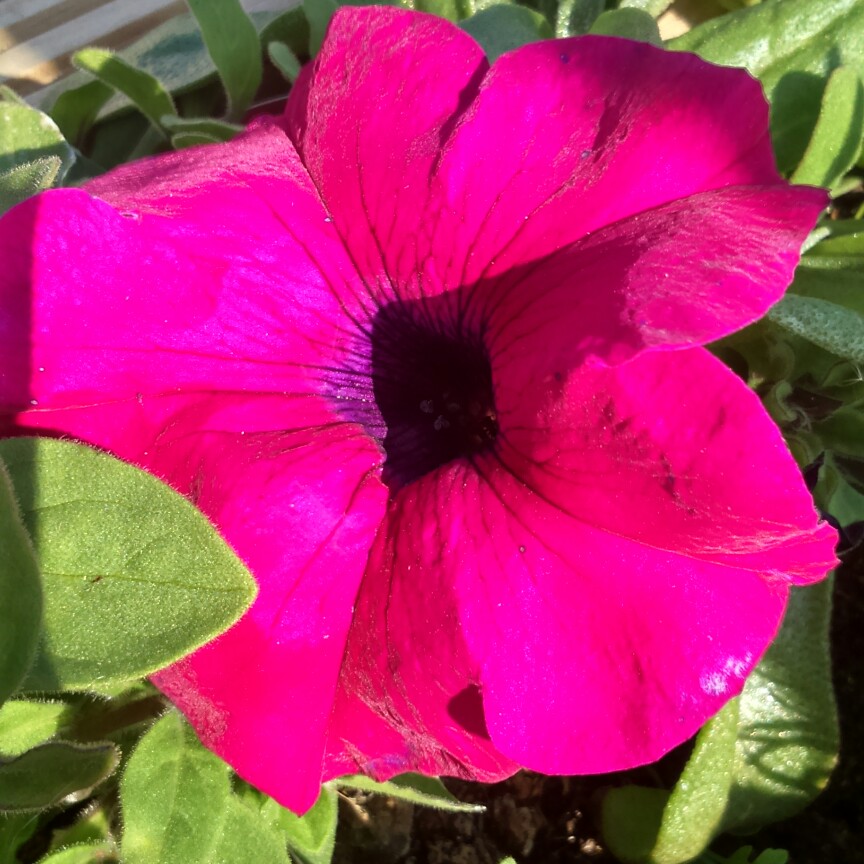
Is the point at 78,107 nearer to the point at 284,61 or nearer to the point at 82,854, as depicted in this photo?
the point at 284,61

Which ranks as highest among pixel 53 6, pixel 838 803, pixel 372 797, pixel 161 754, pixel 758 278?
pixel 53 6

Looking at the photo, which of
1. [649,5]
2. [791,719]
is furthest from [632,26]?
[791,719]

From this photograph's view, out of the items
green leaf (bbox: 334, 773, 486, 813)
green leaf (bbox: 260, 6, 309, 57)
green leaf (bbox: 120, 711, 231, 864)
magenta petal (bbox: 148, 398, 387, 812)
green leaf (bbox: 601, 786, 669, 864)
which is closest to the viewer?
magenta petal (bbox: 148, 398, 387, 812)

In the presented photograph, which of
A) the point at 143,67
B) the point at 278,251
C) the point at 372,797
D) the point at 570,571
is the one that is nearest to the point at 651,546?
the point at 570,571

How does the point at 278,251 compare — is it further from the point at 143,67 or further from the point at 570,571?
the point at 143,67

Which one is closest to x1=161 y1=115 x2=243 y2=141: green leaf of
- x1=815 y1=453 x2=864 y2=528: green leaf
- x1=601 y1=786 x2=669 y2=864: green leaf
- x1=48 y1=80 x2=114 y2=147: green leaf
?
x1=48 y1=80 x2=114 y2=147: green leaf

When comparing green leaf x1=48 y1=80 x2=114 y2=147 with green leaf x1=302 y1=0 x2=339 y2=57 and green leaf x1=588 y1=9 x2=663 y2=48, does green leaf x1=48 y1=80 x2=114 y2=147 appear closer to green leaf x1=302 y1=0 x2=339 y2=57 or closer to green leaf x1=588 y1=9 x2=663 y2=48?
green leaf x1=302 y1=0 x2=339 y2=57
